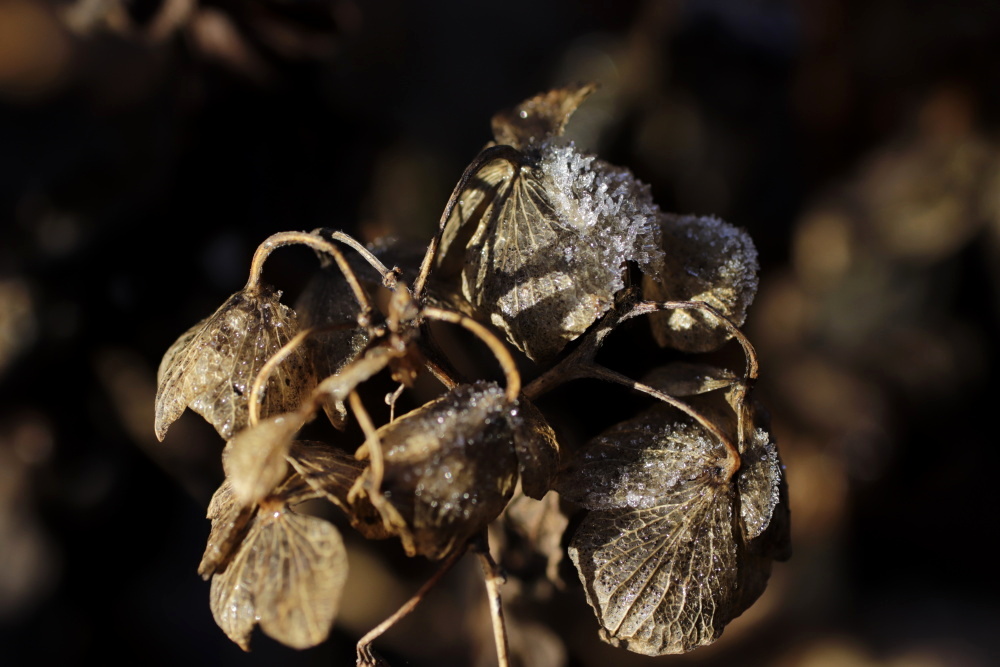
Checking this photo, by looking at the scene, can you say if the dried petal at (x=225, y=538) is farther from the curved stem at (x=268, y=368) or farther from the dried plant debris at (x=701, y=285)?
the dried plant debris at (x=701, y=285)

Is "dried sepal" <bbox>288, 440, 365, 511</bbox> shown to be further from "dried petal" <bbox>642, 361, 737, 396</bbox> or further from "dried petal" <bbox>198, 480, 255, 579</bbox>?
"dried petal" <bbox>642, 361, 737, 396</bbox>

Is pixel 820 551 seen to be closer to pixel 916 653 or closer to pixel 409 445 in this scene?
pixel 916 653

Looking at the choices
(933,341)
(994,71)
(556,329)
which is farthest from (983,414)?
(556,329)

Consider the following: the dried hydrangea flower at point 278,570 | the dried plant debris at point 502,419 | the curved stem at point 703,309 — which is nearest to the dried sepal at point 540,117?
the dried plant debris at point 502,419

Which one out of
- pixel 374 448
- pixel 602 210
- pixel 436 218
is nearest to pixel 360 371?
pixel 374 448

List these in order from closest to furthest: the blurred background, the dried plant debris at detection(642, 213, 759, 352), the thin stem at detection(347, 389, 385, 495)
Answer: the thin stem at detection(347, 389, 385, 495)
the dried plant debris at detection(642, 213, 759, 352)
the blurred background

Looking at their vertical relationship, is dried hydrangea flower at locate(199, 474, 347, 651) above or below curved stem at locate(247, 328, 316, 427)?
below

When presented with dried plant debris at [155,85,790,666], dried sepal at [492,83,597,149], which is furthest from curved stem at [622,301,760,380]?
dried sepal at [492,83,597,149]
